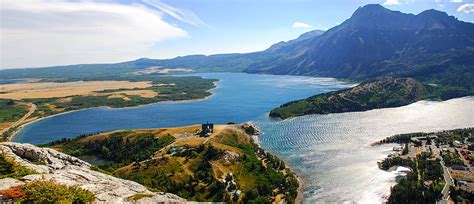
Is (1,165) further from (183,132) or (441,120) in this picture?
(441,120)

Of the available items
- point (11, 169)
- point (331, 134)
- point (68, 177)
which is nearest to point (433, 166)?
point (331, 134)

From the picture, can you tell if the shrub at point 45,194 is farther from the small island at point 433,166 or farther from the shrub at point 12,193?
the small island at point 433,166

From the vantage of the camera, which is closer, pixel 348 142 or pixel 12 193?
pixel 12 193

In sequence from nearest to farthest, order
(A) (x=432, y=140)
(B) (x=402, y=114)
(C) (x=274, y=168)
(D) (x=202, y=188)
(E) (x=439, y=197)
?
(E) (x=439, y=197)
(D) (x=202, y=188)
(C) (x=274, y=168)
(A) (x=432, y=140)
(B) (x=402, y=114)

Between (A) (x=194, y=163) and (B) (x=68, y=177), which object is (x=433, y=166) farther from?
(B) (x=68, y=177)

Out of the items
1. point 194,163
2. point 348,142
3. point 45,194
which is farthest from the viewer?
point 348,142

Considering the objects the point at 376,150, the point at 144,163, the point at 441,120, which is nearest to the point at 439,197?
the point at 376,150
